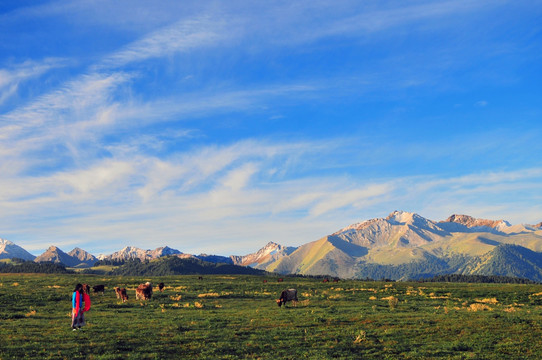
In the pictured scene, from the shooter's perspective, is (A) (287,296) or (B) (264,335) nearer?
(B) (264,335)

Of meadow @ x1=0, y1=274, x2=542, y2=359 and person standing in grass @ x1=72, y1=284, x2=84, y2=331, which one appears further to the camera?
person standing in grass @ x1=72, y1=284, x2=84, y2=331

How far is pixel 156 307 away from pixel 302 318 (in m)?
18.1

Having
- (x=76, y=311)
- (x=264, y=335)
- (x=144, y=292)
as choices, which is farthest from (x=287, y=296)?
(x=76, y=311)

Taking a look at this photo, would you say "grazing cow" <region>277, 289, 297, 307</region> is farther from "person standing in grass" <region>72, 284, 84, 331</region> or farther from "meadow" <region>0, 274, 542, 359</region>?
"person standing in grass" <region>72, 284, 84, 331</region>

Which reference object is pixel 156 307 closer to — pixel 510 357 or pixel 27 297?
pixel 27 297

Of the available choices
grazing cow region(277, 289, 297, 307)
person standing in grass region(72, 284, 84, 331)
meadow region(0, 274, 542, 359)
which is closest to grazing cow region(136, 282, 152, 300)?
meadow region(0, 274, 542, 359)

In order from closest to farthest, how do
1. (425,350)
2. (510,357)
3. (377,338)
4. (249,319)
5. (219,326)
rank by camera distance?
(510,357)
(425,350)
(377,338)
(219,326)
(249,319)

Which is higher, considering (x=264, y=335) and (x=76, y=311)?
(x=76, y=311)

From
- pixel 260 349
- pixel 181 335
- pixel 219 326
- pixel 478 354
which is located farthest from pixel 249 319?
pixel 478 354

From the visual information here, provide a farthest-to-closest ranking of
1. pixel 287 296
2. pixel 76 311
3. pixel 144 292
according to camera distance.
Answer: pixel 144 292
pixel 287 296
pixel 76 311

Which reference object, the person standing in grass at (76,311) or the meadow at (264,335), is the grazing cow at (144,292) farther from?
the person standing in grass at (76,311)

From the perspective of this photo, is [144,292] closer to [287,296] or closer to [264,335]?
[287,296]

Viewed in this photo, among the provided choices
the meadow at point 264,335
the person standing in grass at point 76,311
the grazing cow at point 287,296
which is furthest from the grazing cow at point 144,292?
the person standing in grass at point 76,311

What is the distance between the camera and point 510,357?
69.6 feet
